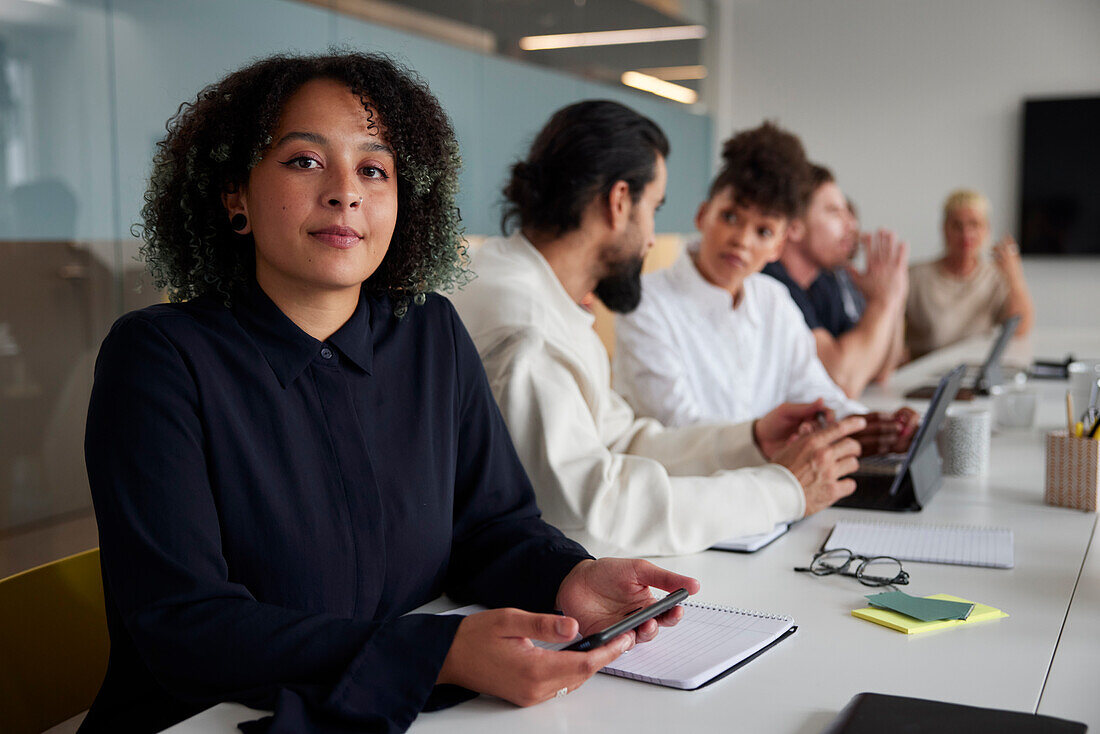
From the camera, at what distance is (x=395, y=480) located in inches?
44.6

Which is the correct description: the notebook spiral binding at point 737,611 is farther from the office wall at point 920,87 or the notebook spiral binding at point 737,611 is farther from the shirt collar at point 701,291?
the office wall at point 920,87

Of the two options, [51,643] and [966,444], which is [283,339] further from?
[966,444]

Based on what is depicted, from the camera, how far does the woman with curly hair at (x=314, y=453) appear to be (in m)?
0.88

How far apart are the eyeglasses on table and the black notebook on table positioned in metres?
0.39

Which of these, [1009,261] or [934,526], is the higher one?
[1009,261]

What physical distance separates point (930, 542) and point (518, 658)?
807mm

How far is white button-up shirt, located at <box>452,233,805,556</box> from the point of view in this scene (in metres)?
1.39

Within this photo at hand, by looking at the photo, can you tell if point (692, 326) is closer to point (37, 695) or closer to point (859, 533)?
point (859, 533)

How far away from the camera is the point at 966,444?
1938 mm

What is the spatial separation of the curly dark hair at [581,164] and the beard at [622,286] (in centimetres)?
13

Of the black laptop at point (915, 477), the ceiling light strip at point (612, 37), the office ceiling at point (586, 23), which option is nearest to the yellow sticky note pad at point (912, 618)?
the black laptop at point (915, 477)

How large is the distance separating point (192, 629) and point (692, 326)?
1942mm

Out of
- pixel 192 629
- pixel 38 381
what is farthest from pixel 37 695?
pixel 38 381

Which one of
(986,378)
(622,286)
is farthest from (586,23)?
(622,286)
